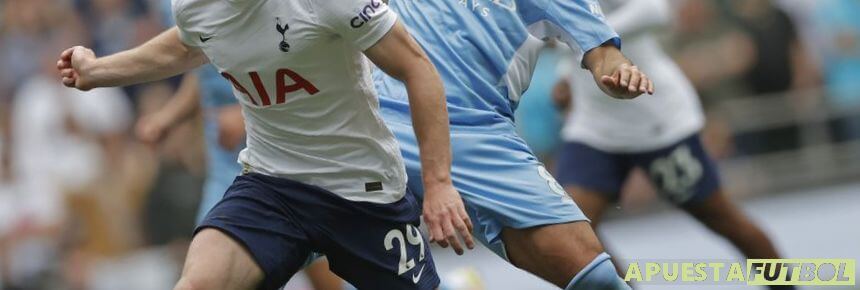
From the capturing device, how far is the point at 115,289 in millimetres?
15602

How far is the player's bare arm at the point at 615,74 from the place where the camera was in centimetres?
714

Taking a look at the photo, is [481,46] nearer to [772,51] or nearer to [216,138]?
[216,138]

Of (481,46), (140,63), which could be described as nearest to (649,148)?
(481,46)

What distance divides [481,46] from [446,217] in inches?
53.6

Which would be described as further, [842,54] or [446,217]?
[842,54]

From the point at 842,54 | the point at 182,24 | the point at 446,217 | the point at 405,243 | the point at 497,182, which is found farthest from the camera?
the point at 842,54

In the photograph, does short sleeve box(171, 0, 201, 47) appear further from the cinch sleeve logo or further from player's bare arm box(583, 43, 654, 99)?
player's bare arm box(583, 43, 654, 99)

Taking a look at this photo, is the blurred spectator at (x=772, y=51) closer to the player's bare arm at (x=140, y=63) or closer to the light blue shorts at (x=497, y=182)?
the light blue shorts at (x=497, y=182)

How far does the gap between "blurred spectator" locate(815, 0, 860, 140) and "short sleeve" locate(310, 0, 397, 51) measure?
7981 mm

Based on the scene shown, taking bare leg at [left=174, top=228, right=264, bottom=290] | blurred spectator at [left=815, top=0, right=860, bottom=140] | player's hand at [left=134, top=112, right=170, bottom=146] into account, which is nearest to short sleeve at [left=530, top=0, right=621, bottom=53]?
bare leg at [left=174, top=228, right=264, bottom=290]

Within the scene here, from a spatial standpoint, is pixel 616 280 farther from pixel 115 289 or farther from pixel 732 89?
pixel 115 289

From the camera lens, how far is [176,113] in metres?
10.2

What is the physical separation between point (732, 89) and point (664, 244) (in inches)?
80.6

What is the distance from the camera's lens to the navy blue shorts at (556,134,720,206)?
33.1 feet
